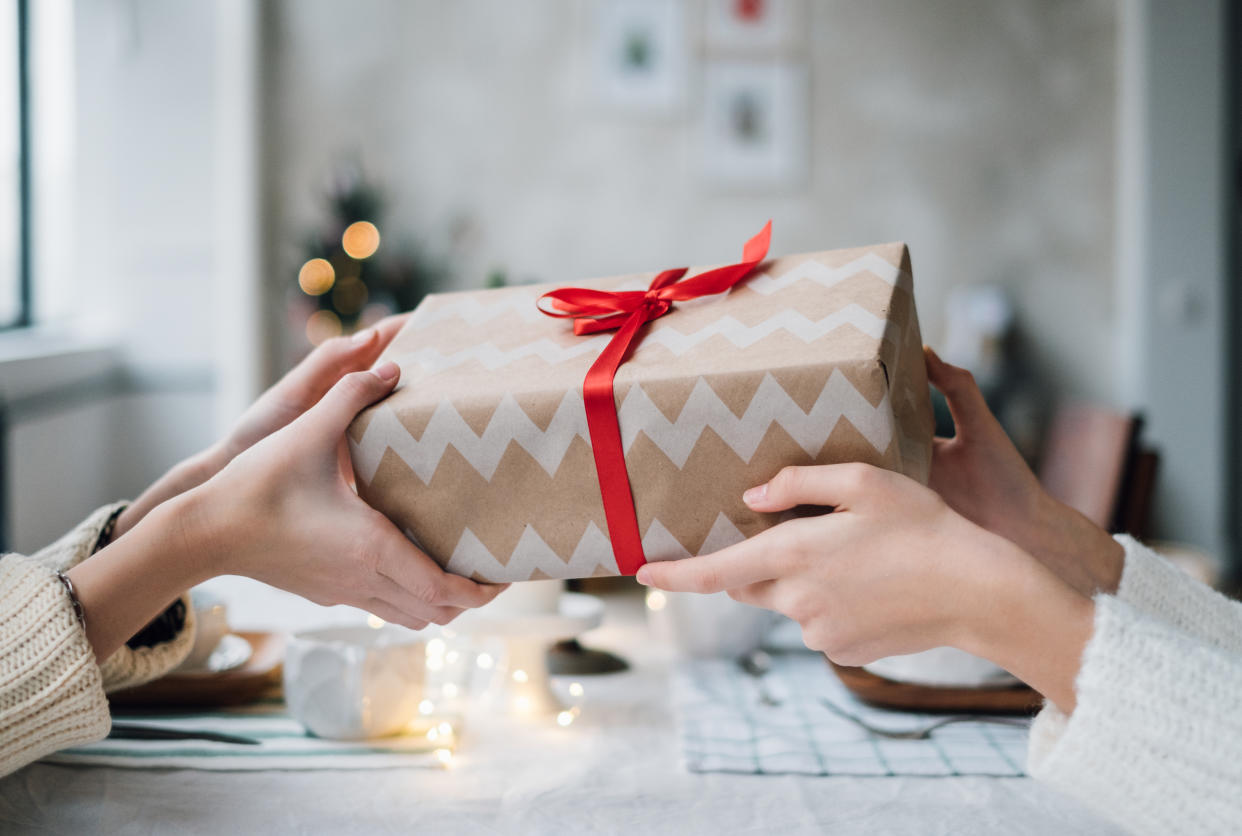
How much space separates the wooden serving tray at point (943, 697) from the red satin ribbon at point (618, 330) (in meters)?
0.29

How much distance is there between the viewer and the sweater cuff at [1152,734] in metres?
0.50

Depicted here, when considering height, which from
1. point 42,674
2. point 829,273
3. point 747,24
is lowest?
point 42,674

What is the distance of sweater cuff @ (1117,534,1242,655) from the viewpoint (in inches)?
27.4

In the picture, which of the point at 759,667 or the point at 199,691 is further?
the point at 759,667

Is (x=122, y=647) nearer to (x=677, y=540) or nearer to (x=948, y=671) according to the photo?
(x=677, y=540)

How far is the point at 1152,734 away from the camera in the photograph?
1.65 ft

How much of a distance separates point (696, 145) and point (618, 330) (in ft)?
9.29

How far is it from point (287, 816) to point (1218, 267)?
11.5 ft

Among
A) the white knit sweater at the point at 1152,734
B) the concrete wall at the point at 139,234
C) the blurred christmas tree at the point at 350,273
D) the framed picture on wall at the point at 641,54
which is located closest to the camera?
the white knit sweater at the point at 1152,734

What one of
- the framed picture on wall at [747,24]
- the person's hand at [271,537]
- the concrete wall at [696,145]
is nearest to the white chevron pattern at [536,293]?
the person's hand at [271,537]

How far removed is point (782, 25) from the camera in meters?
3.29

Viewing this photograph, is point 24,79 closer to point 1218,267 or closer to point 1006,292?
point 1006,292

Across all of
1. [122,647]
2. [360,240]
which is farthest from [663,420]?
[360,240]

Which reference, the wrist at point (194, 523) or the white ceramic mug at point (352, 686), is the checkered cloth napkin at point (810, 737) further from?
the wrist at point (194, 523)
